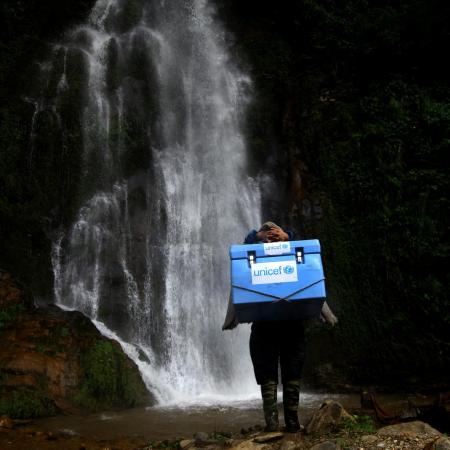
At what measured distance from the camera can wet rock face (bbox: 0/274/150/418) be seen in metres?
7.21

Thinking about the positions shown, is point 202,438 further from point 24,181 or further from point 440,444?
point 24,181

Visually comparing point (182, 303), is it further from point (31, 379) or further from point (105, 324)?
point (31, 379)

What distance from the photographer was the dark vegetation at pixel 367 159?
30.8 ft

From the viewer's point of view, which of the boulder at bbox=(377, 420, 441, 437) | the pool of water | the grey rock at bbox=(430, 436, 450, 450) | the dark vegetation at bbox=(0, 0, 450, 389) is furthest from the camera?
the dark vegetation at bbox=(0, 0, 450, 389)

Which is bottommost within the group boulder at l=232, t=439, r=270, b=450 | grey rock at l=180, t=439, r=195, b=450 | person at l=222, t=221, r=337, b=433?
grey rock at l=180, t=439, r=195, b=450

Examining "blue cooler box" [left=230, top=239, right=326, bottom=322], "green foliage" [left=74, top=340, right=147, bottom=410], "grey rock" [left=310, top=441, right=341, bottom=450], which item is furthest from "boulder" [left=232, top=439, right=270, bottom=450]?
"green foliage" [left=74, top=340, right=147, bottom=410]

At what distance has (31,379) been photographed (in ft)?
24.5

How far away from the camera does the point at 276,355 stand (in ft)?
13.0

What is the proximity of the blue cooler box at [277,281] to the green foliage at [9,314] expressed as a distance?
6243 mm

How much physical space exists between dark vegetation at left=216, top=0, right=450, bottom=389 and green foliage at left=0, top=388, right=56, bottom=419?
4851mm

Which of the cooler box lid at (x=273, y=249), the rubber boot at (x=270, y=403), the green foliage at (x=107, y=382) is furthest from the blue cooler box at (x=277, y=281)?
the green foliage at (x=107, y=382)

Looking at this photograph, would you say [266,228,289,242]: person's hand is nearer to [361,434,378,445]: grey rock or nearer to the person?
the person

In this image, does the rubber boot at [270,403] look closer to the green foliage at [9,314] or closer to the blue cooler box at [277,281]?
the blue cooler box at [277,281]

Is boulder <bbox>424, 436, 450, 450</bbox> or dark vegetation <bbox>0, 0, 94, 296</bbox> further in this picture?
dark vegetation <bbox>0, 0, 94, 296</bbox>
